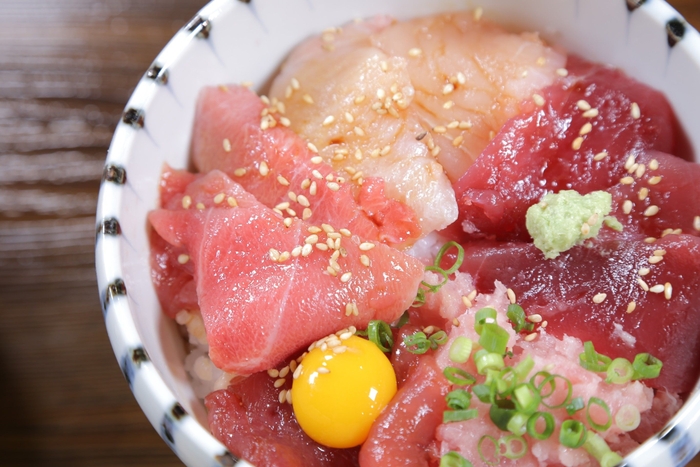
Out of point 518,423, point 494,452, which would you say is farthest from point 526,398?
point 494,452

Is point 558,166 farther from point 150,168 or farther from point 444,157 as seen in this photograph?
Result: point 150,168

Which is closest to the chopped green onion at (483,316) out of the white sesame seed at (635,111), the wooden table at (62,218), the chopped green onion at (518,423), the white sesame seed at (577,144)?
the chopped green onion at (518,423)

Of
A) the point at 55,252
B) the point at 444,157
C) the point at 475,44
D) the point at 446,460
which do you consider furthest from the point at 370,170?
the point at 55,252

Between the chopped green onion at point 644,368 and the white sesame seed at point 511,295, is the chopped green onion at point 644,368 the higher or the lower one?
the lower one

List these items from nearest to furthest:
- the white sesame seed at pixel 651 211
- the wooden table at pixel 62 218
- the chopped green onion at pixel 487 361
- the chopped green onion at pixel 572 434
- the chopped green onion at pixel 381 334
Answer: the chopped green onion at pixel 572 434 < the chopped green onion at pixel 487 361 < the chopped green onion at pixel 381 334 < the white sesame seed at pixel 651 211 < the wooden table at pixel 62 218

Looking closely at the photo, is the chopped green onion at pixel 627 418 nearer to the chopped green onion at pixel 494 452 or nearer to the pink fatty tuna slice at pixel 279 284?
the chopped green onion at pixel 494 452

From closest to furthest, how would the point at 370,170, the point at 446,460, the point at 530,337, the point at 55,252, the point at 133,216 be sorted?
1. the point at 446,460
2. the point at 530,337
3. the point at 133,216
4. the point at 370,170
5. the point at 55,252
